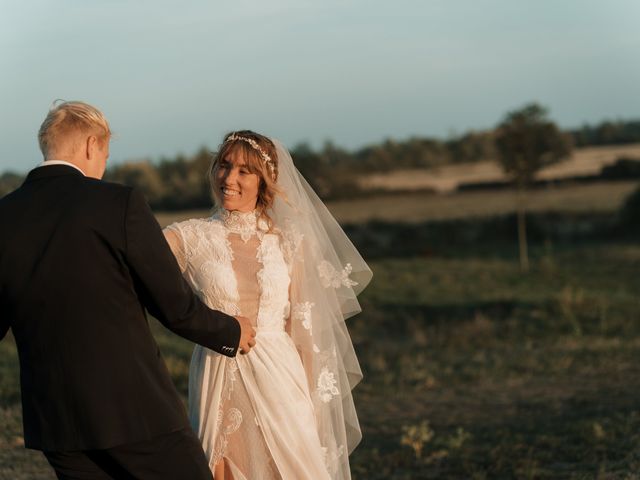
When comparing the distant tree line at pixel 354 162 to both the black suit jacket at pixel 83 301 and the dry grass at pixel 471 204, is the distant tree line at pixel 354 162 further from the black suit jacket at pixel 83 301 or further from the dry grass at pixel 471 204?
the black suit jacket at pixel 83 301

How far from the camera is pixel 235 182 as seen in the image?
4277 mm

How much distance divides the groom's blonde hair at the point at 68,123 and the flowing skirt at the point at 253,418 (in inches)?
54.1

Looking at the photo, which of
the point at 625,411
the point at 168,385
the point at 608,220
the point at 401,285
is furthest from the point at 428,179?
the point at 168,385

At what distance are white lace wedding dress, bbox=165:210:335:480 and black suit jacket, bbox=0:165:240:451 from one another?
982 millimetres

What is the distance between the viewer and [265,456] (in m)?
4.10

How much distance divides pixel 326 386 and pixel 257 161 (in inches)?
43.8

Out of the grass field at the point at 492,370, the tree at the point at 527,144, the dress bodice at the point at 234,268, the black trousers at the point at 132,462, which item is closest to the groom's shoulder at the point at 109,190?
the black trousers at the point at 132,462

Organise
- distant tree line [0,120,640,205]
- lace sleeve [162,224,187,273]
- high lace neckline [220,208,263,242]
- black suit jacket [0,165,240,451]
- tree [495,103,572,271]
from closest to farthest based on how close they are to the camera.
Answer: black suit jacket [0,165,240,451] < lace sleeve [162,224,187,273] < high lace neckline [220,208,263,242] < tree [495,103,572,271] < distant tree line [0,120,640,205]

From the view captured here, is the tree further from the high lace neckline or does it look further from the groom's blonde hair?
the groom's blonde hair

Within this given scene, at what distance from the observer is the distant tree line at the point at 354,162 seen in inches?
1182

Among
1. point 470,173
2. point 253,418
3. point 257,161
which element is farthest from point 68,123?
point 470,173

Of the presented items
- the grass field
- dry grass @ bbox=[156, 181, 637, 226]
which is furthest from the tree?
dry grass @ bbox=[156, 181, 637, 226]

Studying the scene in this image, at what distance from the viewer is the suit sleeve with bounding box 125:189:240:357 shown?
2998 mm

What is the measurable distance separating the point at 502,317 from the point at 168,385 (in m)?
12.4
